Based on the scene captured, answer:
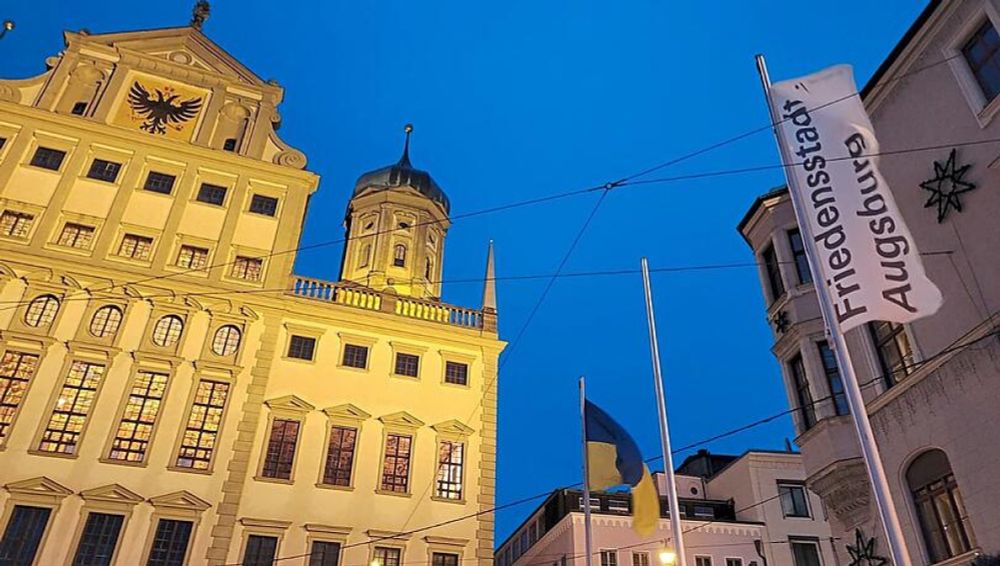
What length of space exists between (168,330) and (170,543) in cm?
840

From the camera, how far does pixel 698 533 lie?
125 ft

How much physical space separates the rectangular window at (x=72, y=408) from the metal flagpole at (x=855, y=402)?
975 inches

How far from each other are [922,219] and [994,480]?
21.7 ft

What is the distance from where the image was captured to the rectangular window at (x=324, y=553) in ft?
81.2

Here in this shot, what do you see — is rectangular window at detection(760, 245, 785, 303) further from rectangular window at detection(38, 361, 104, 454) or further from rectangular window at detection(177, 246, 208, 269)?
rectangular window at detection(38, 361, 104, 454)

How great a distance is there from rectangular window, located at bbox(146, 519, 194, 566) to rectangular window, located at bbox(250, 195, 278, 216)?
48.0 feet

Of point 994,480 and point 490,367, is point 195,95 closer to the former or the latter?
point 490,367

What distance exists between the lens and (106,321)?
2706 cm

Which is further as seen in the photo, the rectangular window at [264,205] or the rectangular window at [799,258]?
the rectangular window at [264,205]

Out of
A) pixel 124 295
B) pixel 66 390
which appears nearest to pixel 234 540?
pixel 66 390

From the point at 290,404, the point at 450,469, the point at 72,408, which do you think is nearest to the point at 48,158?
the point at 72,408

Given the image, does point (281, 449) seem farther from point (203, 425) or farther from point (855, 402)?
point (855, 402)

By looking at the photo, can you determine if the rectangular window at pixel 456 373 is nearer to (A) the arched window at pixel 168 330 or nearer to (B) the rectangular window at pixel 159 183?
(A) the arched window at pixel 168 330

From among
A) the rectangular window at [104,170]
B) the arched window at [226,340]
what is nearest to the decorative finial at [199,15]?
the rectangular window at [104,170]
